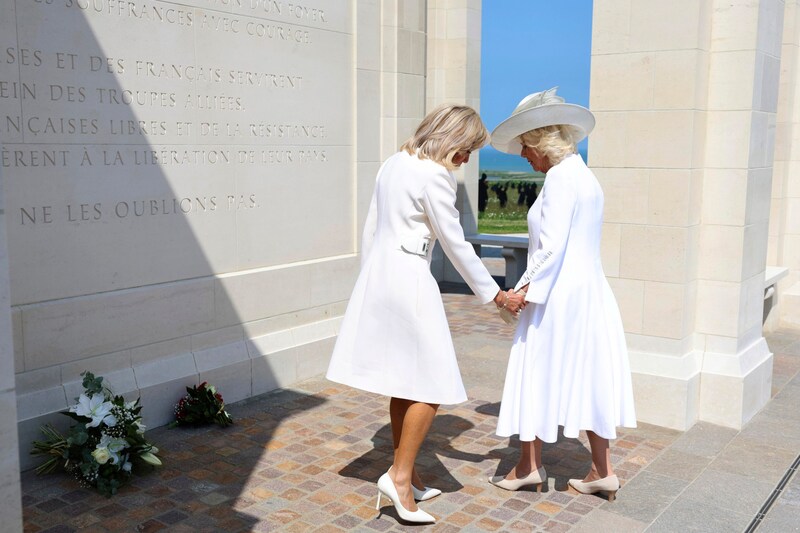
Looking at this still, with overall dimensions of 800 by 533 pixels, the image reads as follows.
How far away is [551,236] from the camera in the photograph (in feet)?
14.2

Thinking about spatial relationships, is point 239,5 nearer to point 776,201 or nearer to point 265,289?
point 265,289

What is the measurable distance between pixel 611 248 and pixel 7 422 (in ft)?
14.1

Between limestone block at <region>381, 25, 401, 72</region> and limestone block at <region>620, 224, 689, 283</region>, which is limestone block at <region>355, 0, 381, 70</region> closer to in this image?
limestone block at <region>381, 25, 401, 72</region>

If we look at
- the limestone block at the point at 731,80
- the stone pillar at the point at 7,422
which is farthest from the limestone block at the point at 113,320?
the limestone block at the point at 731,80

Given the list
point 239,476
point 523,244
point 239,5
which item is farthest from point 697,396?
point 523,244

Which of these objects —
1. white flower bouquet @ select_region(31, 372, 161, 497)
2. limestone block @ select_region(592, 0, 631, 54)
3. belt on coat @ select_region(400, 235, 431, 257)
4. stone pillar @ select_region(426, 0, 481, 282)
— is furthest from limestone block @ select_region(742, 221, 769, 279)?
stone pillar @ select_region(426, 0, 481, 282)

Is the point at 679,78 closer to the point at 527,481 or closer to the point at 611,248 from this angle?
the point at 611,248

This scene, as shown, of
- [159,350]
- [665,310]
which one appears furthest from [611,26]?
[159,350]

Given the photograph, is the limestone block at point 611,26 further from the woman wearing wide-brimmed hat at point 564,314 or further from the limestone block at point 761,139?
the woman wearing wide-brimmed hat at point 564,314

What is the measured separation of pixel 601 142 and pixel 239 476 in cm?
331

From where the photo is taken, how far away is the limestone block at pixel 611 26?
Answer: 18.9ft

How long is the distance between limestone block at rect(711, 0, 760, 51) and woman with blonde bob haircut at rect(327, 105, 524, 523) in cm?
237

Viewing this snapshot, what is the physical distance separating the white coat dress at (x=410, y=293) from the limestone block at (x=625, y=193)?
6.37 feet

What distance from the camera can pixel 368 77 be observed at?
7.64m
